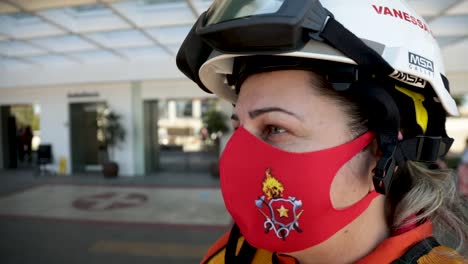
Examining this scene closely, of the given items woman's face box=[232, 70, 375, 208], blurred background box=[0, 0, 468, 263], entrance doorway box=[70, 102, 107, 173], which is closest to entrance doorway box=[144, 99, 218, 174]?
→ blurred background box=[0, 0, 468, 263]

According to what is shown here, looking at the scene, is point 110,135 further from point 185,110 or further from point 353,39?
point 185,110

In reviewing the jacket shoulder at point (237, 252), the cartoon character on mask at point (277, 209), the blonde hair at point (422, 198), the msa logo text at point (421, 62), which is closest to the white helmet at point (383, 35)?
the msa logo text at point (421, 62)

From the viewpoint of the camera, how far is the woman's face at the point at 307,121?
2.68 feet

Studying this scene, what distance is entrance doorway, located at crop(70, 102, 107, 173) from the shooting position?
1062cm

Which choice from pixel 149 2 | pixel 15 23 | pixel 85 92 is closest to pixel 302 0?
pixel 149 2

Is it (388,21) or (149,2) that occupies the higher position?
(149,2)

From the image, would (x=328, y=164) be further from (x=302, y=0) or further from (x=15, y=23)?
(x=15, y=23)

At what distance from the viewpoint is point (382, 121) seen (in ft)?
2.71

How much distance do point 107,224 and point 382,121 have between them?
4.85 meters

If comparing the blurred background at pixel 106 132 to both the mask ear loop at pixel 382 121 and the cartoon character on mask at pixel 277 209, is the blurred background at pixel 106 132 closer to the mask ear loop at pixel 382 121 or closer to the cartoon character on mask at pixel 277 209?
the cartoon character on mask at pixel 277 209

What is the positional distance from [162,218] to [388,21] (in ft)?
16.0

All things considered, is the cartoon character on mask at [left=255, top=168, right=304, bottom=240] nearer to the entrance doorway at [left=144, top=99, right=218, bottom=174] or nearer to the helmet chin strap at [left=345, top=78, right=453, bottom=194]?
the helmet chin strap at [left=345, top=78, right=453, bottom=194]

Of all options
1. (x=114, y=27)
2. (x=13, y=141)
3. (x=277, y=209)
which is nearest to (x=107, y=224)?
(x=114, y=27)

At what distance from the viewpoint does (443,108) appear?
3.18 feet
